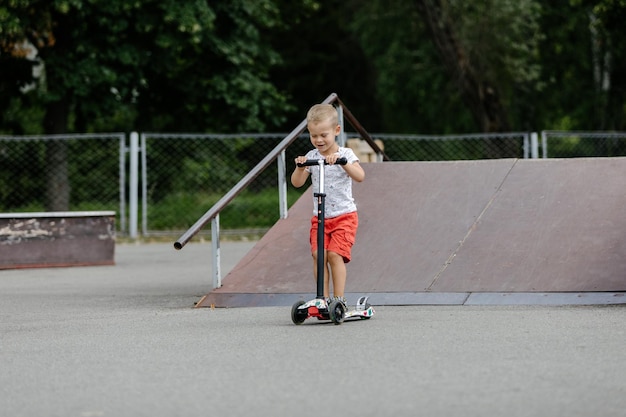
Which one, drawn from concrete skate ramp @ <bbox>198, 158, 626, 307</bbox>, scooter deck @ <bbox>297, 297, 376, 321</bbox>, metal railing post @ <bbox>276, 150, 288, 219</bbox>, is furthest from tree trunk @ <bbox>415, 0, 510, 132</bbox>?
scooter deck @ <bbox>297, 297, 376, 321</bbox>

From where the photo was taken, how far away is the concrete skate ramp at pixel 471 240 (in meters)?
9.17

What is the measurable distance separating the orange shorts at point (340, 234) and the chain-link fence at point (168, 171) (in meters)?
13.2

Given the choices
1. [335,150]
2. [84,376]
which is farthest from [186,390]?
[335,150]

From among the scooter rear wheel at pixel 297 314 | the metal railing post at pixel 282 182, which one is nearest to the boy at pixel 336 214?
the scooter rear wheel at pixel 297 314

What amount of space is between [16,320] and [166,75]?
1572 cm

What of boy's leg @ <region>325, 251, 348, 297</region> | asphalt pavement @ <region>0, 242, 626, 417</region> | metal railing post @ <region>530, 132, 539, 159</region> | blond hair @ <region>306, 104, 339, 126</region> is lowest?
asphalt pavement @ <region>0, 242, 626, 417</region>

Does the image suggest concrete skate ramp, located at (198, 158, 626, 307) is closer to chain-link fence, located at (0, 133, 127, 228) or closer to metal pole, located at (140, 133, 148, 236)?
metal pole, located at (140, 133, 148, 236)

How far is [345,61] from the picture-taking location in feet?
140

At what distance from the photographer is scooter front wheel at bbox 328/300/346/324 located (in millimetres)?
8039

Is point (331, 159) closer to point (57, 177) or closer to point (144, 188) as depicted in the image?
point (144, 188)

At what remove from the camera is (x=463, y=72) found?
2769 cm

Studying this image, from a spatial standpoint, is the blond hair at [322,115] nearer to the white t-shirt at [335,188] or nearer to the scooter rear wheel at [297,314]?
the white t-shirt at [335,188]

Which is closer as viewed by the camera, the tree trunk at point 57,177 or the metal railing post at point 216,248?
the metal railing post at point 216,248

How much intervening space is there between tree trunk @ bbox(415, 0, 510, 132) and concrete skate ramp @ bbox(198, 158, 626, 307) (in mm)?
16720
